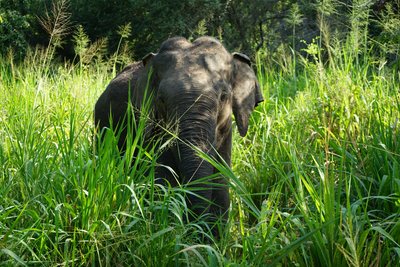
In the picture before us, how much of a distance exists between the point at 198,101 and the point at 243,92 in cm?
96

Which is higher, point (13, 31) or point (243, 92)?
point (243, 92)

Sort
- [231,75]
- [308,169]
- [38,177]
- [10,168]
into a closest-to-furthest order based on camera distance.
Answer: [38,177], [10,168], [308,169], [231,75]

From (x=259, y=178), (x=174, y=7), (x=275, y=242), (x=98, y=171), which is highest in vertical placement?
(x=98, y=171)

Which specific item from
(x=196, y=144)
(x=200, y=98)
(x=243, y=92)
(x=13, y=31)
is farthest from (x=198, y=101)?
(x=13, y=31)

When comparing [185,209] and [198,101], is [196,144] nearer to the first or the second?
[198,101]

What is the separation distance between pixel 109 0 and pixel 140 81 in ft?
55.6

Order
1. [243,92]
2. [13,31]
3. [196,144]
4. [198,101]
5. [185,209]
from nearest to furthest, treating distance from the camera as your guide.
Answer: [185,209], [196,144], [198,101], [243,92], [13,31]

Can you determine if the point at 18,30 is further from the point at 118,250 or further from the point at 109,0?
the point at 118,250

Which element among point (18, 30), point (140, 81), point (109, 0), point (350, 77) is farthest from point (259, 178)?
point (109, 0)

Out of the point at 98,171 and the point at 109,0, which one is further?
the point at 109,0

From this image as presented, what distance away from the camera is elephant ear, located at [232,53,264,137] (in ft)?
22.5

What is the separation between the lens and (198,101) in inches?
240

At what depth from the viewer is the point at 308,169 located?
607 centimetres

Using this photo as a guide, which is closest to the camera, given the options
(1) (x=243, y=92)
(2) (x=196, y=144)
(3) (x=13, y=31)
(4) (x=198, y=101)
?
(2) (x=196, y=144)
